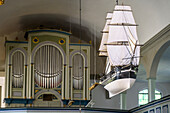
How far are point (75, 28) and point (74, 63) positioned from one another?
116 inches

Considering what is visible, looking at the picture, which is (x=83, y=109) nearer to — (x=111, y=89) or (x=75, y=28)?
(x=111, y=89)

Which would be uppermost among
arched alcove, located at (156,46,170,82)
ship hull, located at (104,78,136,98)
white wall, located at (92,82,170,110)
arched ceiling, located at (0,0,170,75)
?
arched ceiling, located at (0,0,170,75)

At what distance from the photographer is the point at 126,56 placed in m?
13.7

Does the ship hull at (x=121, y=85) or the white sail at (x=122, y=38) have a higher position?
the white sail at (x=122, y=38)

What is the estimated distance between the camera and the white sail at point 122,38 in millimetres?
13898

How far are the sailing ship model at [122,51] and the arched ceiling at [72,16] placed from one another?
327cm

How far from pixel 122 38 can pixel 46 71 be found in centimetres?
747

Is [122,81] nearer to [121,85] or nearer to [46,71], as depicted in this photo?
[121,85]

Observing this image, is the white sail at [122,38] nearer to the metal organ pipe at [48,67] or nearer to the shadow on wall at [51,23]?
the metal organ pipe at [48,67]

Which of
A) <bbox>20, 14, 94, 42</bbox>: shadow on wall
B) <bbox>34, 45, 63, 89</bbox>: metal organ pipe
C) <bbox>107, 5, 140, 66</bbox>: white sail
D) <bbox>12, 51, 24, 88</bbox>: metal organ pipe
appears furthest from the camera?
<bbox>20, 14, 94, 42</bbox>: shadow on wall

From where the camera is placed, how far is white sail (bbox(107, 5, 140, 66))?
45.6ft

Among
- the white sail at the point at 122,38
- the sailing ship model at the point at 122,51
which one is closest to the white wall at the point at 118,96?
the sailing ship model at the point at 122,51

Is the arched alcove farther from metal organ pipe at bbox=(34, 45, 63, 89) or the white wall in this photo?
metal organ pipe at bbox=(34, 45, 63, 89)

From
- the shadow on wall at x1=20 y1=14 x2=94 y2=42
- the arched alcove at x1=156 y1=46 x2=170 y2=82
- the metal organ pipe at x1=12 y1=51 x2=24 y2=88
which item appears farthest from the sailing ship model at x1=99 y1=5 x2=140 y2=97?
the shadow on wall at x1=20 y1=14 x2=94 y2=42
